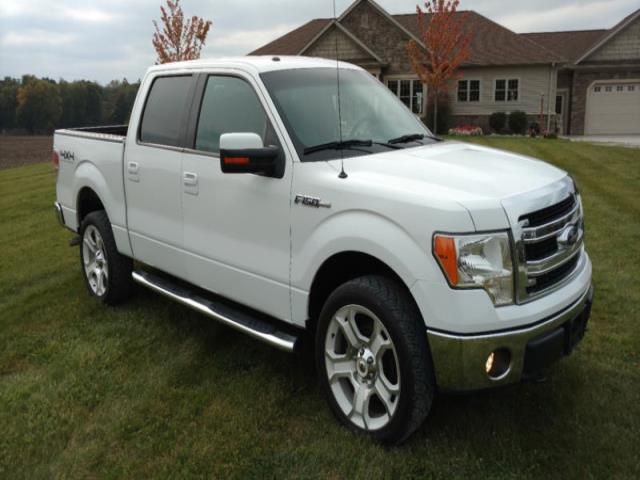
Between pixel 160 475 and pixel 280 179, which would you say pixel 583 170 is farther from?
pixel 160 475

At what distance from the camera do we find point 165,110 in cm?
503

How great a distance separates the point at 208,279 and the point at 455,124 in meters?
28.8

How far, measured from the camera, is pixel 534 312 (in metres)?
3.10

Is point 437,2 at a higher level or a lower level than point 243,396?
higher

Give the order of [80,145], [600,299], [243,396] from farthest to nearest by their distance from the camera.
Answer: [80,145]
[600,299]
[243,396]

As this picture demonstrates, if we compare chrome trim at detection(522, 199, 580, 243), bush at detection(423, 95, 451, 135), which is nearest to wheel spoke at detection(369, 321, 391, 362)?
chrome trim at detection(522, 199, 580, 243)

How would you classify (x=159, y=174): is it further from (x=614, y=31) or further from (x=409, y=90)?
(x=614, y=31)

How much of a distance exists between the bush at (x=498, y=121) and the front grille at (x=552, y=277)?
28.3m

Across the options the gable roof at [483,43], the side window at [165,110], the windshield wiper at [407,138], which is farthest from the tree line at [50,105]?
the windshield wiper at [407,138]

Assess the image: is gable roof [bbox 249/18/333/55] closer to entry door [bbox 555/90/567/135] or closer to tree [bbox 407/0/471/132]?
tree [bbox 407/0/471/132]

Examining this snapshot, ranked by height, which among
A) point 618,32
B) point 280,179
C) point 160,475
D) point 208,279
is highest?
point 618,32

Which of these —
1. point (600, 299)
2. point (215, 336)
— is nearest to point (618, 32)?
point (600, 299)

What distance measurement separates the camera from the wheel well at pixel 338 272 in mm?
3535

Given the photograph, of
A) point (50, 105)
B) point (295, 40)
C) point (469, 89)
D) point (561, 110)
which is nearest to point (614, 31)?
point (561, 110)
